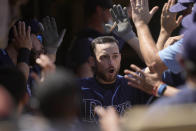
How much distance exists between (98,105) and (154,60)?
0.81 meters

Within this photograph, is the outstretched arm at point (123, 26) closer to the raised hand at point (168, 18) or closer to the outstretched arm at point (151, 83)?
the raised hand at point (168, 18)

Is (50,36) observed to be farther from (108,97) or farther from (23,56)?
(108,97)

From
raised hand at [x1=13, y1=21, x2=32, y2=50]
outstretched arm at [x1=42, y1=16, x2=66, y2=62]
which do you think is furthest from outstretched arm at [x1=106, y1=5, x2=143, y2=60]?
raised hand at [x1=13, y1=21, x2=32, y2=50]

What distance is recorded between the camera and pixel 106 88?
352 centimetres

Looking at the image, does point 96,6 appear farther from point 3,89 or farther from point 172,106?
point 172,106

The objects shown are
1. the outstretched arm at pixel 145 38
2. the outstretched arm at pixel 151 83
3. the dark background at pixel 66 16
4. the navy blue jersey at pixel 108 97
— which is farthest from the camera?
the dark background at pixel 66 16

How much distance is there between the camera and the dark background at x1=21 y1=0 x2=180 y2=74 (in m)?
5.03

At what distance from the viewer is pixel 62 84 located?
76.5 inches

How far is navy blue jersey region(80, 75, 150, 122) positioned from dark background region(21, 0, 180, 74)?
141 cm

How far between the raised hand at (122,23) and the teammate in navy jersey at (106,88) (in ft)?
0.53

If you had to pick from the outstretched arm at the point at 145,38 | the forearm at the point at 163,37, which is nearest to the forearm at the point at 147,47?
the outstretched arm at the point at 145,38

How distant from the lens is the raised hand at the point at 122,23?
3.87 m

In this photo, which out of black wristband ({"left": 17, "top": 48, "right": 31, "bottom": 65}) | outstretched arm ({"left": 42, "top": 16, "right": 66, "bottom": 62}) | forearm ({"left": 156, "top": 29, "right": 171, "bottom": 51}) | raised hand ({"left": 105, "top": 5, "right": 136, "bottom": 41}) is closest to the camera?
black wristband ({"left": 17, "top": 48, "right": 31, "bottom": 65})

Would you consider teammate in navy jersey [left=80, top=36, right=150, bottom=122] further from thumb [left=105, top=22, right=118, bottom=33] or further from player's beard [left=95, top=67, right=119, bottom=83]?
thumb [left=105, top=22, right=118, bottom=33]
